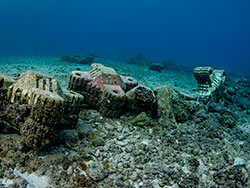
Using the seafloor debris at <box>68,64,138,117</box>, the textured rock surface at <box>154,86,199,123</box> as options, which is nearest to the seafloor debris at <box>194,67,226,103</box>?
the textured rock surface at <box>154,86,199,123</box>

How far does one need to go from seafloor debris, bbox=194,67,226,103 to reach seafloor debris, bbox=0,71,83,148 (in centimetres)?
592

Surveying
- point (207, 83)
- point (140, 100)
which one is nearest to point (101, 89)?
point (140, 100)

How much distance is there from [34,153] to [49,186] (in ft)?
2.19

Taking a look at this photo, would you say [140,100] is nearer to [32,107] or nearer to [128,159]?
[128,159]

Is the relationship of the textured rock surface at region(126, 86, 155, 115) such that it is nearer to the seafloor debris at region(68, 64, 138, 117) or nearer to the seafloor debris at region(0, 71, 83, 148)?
the seafloor debris at region(68, 64, 138, 117)

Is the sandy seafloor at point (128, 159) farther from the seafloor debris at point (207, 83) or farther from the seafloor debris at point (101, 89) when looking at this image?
the seafloor debris at point (207, 83)

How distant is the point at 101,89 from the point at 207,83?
505cm

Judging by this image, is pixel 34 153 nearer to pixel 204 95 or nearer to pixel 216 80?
pixel 204 95

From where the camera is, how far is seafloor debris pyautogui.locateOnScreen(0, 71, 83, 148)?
8.70 ft

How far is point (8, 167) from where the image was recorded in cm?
252

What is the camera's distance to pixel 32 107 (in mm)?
2691

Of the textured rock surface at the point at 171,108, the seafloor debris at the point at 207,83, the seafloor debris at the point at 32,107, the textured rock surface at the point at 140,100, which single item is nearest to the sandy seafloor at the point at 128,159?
the seafloor debris at the point at 32,107

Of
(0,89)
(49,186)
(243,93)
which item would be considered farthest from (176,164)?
(243,93)

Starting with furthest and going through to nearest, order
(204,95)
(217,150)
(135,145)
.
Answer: (204,95) → (217,150) → (135,145)
